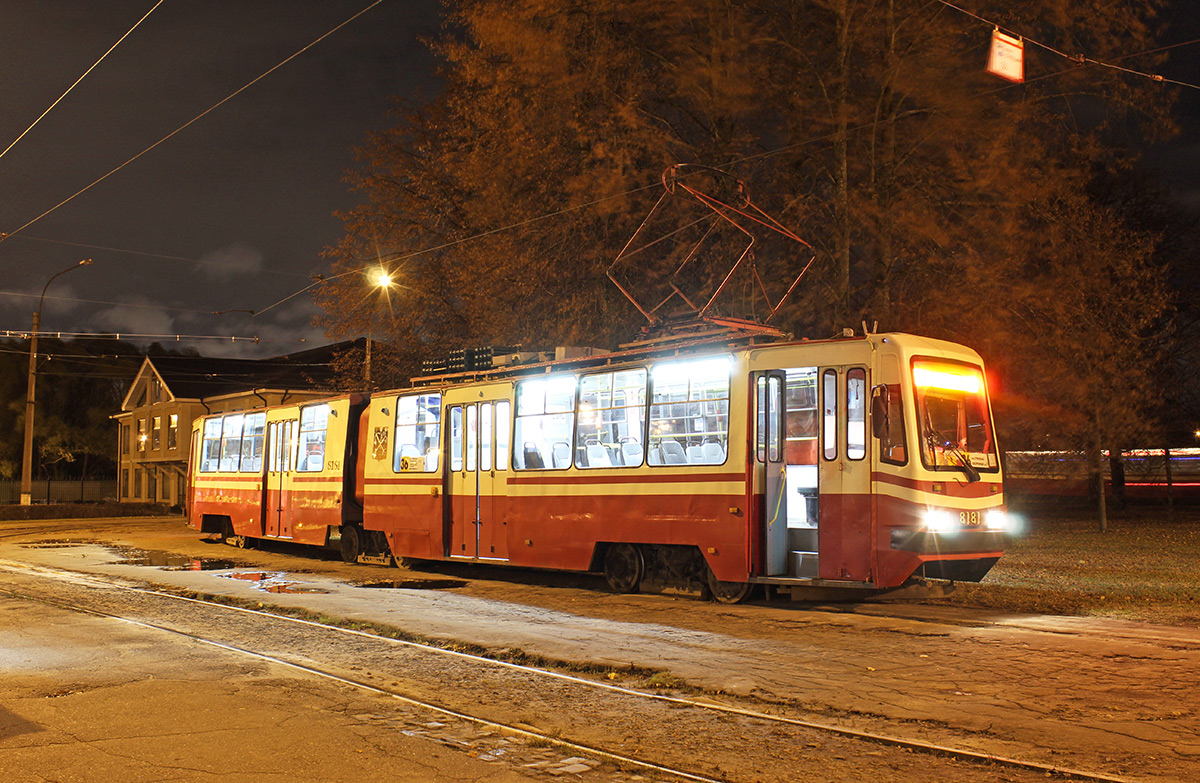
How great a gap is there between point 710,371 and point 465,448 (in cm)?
546

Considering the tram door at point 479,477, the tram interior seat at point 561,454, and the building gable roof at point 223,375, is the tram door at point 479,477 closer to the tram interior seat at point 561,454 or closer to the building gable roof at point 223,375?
the tram interior seat at point 561,454

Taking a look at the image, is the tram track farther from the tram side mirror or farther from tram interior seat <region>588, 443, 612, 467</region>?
the tram side mirror

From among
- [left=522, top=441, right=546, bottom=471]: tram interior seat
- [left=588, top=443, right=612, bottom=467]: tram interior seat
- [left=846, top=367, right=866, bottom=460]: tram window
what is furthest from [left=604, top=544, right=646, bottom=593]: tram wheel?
[left=846, top=367, right=866, bottom=460]: tram window

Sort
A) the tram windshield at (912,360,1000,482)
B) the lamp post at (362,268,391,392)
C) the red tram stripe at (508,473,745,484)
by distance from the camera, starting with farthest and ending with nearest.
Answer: the lamp post at (362,268,391,392), the red tram stripe at (508,473,745,484), the tram windshield at (912,360,1000,482)

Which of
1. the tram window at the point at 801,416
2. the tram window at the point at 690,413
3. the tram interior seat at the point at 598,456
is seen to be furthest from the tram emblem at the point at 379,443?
the tram window at the point at 801,416

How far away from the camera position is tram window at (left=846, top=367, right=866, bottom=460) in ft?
40.1

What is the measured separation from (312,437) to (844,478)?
1365cm

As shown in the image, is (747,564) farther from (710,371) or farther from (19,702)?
(19,702)

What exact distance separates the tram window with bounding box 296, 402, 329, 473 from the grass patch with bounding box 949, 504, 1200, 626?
1314 centimetres

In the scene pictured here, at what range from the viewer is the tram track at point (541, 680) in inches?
240

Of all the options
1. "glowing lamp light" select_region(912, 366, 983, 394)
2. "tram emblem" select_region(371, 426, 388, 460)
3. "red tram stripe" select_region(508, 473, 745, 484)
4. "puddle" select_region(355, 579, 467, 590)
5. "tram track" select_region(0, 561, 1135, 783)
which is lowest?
"tram track" select_region(0, 561, 1135, 783)

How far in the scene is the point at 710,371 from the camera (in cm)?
1359

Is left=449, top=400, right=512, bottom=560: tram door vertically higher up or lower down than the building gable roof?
lower down

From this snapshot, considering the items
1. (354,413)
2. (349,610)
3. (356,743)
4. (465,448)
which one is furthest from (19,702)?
(354,413)
